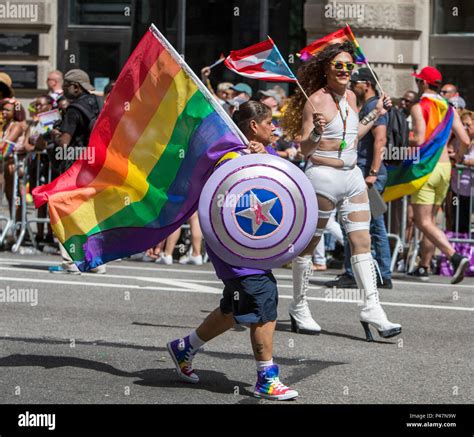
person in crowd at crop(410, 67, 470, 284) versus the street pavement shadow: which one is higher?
person in crowd at crop(410, 67, 470, 284)

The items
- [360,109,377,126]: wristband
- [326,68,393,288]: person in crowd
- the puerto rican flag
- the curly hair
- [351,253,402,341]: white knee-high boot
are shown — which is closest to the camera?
the puerto rican flag

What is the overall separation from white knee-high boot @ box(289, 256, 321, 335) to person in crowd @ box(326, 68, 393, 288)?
8.56 feet

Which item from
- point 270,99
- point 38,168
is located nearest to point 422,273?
point 270,99

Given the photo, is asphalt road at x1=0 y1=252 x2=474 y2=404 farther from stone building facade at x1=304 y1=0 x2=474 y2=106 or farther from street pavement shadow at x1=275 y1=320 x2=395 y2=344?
stone building facade at x1=304 y1=0 x2=474 y2=106

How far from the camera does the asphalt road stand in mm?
7152

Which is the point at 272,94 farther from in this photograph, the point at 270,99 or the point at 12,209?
the point at 12,209

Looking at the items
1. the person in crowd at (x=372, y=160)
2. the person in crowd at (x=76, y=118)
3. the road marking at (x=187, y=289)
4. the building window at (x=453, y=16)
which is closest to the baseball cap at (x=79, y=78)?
the person in crowd at (x=76, y=118)

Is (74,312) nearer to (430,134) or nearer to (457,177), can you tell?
(430,134)

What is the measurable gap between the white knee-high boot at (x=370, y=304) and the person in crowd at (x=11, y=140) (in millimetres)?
7241

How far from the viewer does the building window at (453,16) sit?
18.3 metres

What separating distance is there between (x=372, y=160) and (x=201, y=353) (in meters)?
4.17

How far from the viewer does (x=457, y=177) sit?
14203 millimetres

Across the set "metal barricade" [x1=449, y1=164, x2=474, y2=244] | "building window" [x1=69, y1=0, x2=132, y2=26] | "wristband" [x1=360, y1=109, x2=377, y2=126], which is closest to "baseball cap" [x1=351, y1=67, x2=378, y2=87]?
"wristband" [x1=360, y1=109, x2=377, y2=126]

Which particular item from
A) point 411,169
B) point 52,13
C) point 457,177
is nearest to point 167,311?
point 411,169
